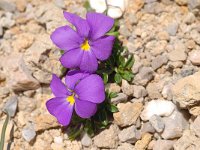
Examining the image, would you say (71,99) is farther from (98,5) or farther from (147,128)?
(98,5)

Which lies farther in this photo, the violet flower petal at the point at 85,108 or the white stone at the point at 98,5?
the white stone at the point at 98,5

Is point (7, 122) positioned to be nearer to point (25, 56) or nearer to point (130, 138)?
point (25, 56)

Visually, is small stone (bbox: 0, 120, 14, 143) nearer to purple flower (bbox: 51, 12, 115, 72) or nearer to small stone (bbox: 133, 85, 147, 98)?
purple flower (bbox: 51, 12, 115, 72)

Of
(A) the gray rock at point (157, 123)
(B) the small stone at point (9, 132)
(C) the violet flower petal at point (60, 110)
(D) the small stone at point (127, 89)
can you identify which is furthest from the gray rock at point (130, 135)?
(B) the small stone at point (9, 132)

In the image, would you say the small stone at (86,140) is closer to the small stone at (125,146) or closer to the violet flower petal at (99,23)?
the small stone at (125,146)

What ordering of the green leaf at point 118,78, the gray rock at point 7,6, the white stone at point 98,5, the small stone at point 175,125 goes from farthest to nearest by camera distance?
1. the gray rock at point 7,6
2. the white stone at point 98,5
3. the green leaf at point 118,78
4. the small stone at point 175,125

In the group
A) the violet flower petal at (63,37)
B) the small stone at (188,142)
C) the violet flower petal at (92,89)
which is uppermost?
the violet flower petal at (63,37)
